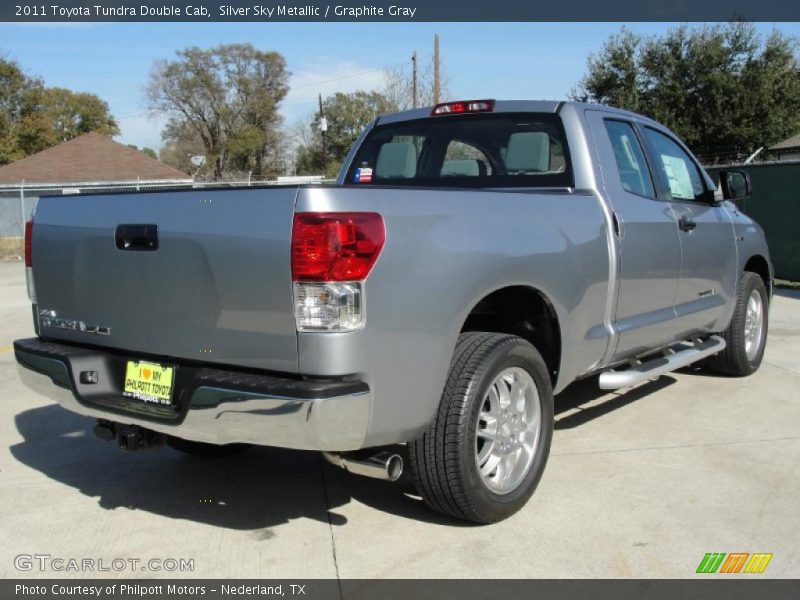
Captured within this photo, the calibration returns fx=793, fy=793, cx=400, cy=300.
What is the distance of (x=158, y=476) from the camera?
443cm

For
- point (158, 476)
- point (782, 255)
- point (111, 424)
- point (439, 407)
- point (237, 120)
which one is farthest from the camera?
point (237, 120)

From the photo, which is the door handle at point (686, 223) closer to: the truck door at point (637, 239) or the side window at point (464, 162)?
the truck door at point (637, 239)

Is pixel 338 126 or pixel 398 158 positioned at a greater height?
pixel 338 126

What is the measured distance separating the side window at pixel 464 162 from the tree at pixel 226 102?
55678 mm

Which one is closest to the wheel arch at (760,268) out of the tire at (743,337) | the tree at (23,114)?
the tire at (743,337)

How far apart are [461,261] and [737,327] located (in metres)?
3.76

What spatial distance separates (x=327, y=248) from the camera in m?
2.84

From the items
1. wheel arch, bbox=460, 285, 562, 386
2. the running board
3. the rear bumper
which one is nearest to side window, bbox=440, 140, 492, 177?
wheel arch, bbox=460, 285, 562, 386

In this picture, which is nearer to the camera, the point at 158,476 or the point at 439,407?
the point at 439,407

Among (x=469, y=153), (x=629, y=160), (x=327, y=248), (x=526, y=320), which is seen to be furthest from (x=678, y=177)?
(x=327, y=248)

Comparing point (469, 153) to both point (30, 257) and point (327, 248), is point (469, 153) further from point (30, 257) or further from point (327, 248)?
point (30, 257)

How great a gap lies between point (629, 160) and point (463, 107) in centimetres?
107
